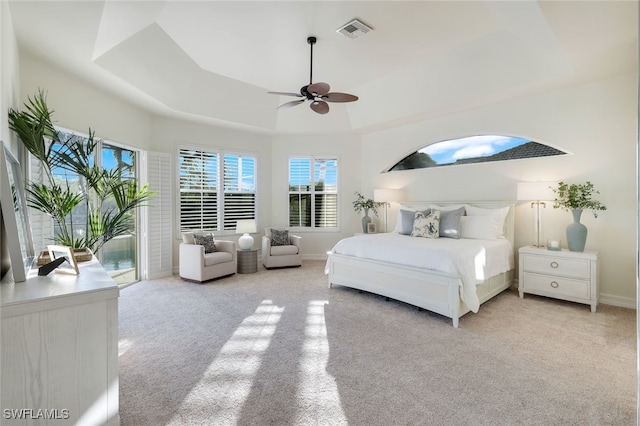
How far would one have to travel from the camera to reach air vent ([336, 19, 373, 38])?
10.7ft

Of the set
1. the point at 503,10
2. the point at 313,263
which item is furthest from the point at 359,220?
the point at 503,10

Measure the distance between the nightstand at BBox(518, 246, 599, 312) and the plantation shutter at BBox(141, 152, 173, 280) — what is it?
18.7ft

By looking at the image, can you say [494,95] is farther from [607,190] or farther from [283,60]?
[283,60]

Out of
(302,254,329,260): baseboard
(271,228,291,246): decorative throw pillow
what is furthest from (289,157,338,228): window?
(271,228,291,246): decorative throw pillow

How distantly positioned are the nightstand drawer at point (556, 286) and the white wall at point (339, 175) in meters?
3.60

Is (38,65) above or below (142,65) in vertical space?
below

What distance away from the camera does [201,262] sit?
471cm

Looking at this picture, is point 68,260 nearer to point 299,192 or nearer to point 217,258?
point 217,258

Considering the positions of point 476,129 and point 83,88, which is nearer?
point 83,88

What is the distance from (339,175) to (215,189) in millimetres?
2778

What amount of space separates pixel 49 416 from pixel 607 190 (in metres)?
5.71

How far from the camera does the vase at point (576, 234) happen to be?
3682 millimetres

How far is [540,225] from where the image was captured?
4320mm

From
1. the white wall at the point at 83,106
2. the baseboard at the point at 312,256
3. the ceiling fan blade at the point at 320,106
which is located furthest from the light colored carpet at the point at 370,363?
the baseboard at the point at 312,256
